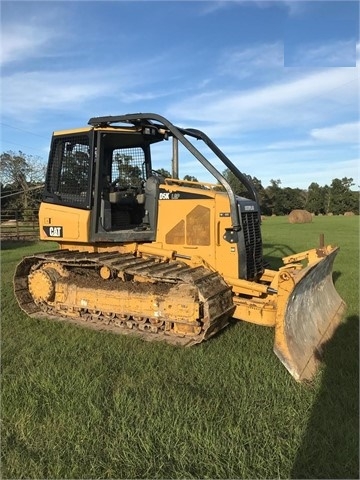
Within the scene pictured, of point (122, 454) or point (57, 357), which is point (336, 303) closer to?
point (57, 357)

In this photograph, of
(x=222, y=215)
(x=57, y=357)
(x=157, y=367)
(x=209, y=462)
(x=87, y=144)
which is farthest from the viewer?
(x=87, y=144)

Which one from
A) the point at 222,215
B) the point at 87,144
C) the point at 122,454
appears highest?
the point at 87,144

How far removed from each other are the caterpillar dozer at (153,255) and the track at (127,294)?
0.05ft

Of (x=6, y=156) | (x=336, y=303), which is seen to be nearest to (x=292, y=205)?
(x=6, y=156)

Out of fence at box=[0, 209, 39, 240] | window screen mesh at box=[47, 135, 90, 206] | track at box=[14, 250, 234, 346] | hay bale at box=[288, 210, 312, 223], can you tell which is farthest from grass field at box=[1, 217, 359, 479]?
Result: hay bale at box=[288, 210, 312, 223]

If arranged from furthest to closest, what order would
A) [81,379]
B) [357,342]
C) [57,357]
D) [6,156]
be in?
[6,156], [357,342], [57,357], [81,379]

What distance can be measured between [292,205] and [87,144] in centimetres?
8140

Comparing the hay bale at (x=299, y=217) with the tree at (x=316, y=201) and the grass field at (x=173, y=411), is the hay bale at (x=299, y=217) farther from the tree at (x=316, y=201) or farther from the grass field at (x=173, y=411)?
the tree at (x=316, y=201)

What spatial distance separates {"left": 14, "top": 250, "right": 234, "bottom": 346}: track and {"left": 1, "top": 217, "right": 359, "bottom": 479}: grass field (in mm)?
340

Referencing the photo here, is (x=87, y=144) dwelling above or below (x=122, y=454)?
above

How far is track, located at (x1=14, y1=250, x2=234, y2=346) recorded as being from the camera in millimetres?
5629

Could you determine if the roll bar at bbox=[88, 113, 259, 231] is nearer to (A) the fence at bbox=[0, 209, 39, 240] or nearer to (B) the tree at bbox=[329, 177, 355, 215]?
(A) the fence at bbox=[0, 209, 39, 240]

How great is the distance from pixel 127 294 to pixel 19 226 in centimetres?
2113

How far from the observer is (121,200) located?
23.6 ft
